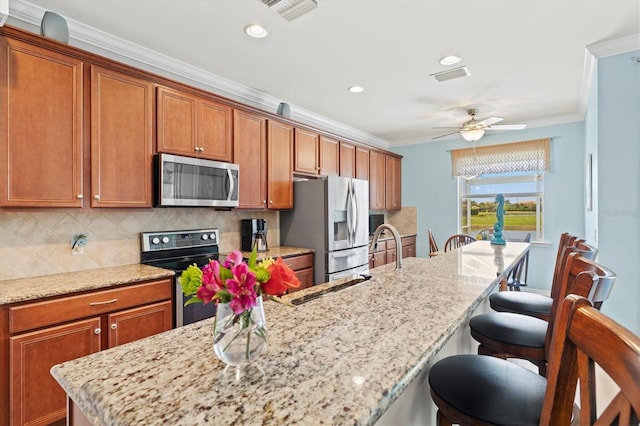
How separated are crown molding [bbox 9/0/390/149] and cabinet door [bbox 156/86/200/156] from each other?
0.41 metres

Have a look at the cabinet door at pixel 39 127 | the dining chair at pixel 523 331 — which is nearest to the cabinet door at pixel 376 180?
the dining chair at pixel 523 331

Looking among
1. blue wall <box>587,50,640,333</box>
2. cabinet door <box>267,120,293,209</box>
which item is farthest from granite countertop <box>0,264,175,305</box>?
blue wall <box>587,50,640,333</box>

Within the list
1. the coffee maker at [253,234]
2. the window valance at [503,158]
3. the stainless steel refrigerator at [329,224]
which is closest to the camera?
the coffee maker at [253,234]

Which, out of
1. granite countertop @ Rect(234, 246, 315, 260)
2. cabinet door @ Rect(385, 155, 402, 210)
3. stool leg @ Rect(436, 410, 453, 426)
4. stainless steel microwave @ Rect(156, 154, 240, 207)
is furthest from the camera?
cabinet door @ Rect(385, 155, 402, 210)

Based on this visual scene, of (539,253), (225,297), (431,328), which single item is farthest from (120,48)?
(539,253)

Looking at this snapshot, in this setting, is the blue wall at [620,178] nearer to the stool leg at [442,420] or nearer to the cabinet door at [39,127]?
the stool leg at [442,420]

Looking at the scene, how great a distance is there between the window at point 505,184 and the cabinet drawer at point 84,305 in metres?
4.57

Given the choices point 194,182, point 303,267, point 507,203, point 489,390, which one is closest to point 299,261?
point 303,267

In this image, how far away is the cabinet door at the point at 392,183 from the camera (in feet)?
18.3

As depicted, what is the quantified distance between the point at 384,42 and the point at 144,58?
1.99 metres

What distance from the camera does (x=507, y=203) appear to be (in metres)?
5.20

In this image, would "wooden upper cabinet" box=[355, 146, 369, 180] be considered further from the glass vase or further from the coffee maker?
the glass vase

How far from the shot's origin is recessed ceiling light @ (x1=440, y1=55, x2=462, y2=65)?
9.38 feet

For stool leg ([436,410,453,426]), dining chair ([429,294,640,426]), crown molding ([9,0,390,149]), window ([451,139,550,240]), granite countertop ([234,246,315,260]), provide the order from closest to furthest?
dining chair ([429,294,640,426]) → stool leg ([436,410,453,426]) → crown molding ([9,0,390,149]) → granite countertop ([234,246,315,260]) → window ([451,139,550,240])
